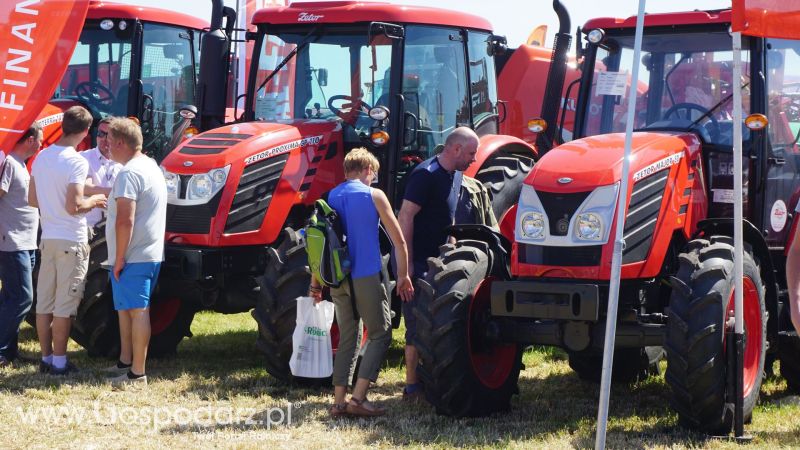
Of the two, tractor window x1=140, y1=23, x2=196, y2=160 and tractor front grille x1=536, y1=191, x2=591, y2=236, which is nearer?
tractor front grille x1=536, y1=191, x2=591, y2=236

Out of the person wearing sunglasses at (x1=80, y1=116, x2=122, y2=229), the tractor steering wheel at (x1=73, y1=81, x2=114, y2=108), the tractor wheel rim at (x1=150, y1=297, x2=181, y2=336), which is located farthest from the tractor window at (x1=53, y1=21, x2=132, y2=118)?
the tractor wheel rim at (x1=150, y1=297, x2=181, y2=336)

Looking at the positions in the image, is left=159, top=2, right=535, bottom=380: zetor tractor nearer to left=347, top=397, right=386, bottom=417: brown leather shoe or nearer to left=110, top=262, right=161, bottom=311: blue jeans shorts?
left=110, top=262, right=161, bottom=311: blue jeans shorts

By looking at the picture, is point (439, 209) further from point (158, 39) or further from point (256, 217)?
point (158, 39)

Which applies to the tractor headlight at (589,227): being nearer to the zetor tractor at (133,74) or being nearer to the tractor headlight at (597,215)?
the tractor headlight at (597,215)

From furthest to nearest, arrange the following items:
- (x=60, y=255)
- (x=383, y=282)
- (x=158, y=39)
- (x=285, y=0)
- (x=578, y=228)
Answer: (x=285, y=0)
(x=158, y=39)
(x=60, y=255)
(x=383, y=282)
(x=578, y=228)

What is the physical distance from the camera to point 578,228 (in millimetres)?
6090

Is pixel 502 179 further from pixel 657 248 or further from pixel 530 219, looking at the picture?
pixel 657 248

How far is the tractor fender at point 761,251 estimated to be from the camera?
20.9 feet

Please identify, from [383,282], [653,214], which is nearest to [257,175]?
[383,282]

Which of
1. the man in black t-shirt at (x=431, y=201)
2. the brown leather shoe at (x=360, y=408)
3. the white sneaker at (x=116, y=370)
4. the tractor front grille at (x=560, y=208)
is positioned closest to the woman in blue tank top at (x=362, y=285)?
the brown leather shoe at (x=360, y=408)

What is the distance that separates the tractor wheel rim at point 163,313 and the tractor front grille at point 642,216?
3586mm

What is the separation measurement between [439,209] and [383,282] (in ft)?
2.02

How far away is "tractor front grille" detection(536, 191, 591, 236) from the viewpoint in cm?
614

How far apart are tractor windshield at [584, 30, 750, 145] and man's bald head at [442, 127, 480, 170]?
992 mm
